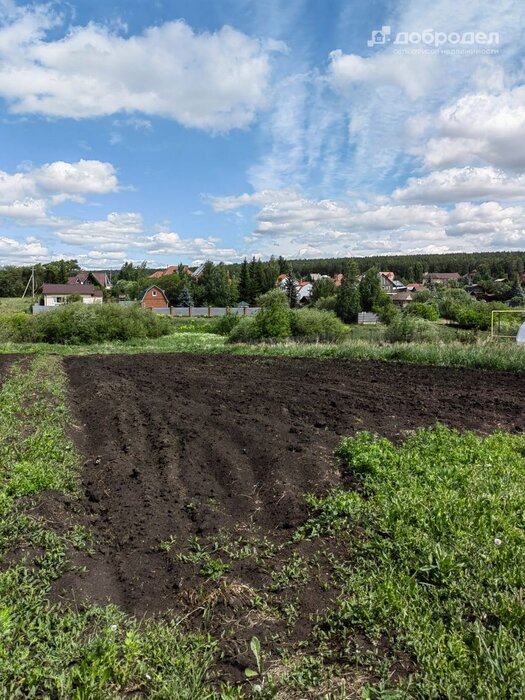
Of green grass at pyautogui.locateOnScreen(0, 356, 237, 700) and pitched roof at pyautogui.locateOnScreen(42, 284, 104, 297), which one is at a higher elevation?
pitched roof at pyautogui.locateOnScreen(42, 284, 104, 297)

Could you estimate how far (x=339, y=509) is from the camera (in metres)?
3.88

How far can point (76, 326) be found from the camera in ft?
84.1

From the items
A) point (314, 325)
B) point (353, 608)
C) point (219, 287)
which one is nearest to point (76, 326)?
point (314, 325)

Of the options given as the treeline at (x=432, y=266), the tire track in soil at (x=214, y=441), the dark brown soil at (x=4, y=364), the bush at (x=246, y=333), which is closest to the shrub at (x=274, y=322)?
the bush at (x=246, y=333)

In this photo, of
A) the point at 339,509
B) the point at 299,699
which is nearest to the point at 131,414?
the point at 339,509

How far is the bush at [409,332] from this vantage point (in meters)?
19.1

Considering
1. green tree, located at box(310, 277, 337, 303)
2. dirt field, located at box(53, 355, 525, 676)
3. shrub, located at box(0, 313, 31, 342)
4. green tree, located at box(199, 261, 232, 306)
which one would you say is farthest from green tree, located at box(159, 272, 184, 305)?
dirt field, located at box(53, 355, 525, 676)

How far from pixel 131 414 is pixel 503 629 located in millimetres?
5936

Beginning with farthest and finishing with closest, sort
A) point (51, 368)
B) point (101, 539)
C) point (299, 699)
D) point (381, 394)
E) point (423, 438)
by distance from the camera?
point (51, 368)
point (381, 394)
point (423, 438)
point (101, 539)
point (299, 699)

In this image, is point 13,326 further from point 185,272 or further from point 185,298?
point 185,272

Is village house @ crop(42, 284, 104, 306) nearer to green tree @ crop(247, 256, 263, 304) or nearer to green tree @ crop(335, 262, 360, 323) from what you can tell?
green tree @ crop(247, 256, 263, 304)

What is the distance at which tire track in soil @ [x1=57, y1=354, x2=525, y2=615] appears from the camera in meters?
3.46

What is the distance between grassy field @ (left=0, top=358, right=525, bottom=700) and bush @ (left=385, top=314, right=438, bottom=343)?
15111 millimetres

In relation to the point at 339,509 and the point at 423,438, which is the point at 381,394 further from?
the point at 339,509
